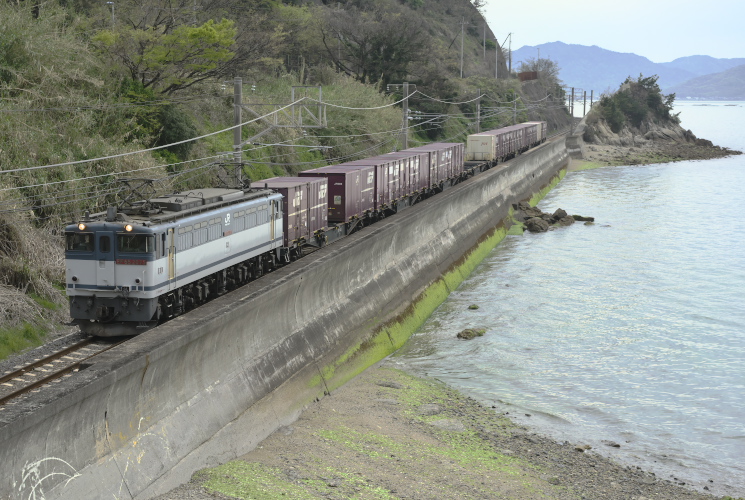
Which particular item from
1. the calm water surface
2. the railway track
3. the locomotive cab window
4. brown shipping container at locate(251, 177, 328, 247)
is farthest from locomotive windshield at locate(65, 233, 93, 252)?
the calm water surface

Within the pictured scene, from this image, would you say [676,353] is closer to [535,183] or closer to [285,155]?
[285,155]

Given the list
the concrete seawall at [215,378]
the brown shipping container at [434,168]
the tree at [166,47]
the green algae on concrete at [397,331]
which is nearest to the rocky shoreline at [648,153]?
the brown shipping container at [434,168]

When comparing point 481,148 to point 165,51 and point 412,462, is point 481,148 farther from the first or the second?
point 412,462

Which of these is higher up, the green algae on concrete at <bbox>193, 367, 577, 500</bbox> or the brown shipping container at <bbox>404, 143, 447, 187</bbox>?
the brown shipping container at <bbox>404, 143, 447, 187</bbox>

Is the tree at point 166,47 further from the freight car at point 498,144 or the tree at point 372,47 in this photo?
the tree at point 372,47

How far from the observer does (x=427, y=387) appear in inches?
1039

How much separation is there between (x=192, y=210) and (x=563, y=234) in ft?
137

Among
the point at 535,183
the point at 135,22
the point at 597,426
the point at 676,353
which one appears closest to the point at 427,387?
the point at 597,426

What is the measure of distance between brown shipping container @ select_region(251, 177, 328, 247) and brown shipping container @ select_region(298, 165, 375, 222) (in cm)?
149

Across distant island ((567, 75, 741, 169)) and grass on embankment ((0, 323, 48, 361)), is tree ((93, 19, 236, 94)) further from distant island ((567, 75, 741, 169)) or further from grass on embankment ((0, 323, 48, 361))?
distant island ((567, 75, 741, 169))

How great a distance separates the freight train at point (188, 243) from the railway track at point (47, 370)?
67cm

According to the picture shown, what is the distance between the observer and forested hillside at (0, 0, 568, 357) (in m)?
26.9

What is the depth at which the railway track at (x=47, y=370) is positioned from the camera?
16297 mm

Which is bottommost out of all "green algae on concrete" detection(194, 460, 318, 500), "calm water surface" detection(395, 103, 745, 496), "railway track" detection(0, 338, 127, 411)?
"calm water surface" detection(395, 103, 745, 496)
